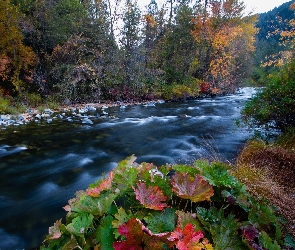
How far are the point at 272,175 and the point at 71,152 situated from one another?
4.56 m

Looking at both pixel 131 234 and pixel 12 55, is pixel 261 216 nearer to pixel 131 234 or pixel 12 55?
pixel 131 234

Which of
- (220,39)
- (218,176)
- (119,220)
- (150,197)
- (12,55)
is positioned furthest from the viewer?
(220,39)

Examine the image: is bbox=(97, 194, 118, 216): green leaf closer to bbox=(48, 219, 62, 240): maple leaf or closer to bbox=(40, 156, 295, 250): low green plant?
bbox=(40, 156, 295, 250): low green plant

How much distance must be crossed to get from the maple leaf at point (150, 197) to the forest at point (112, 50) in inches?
443

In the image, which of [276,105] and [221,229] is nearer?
[221,229]

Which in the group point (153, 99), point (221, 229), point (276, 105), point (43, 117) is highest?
point (221, 229)

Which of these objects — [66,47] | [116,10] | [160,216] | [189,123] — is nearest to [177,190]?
[160,216]

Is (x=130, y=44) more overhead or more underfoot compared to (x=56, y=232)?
more overhead

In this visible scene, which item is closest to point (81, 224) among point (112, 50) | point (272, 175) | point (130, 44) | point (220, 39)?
point (272, 175)

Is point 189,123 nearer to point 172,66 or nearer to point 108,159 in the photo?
point 108,159

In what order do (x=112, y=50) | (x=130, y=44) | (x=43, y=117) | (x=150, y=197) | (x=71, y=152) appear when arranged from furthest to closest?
(x=130, y=44) → (x=112, y=50) → (x=43, y=117) → (x=71, y=152) → (x=150, y=197)

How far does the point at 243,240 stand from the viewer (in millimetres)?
1284

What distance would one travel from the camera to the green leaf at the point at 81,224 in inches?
50.4

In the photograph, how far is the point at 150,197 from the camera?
142cm
